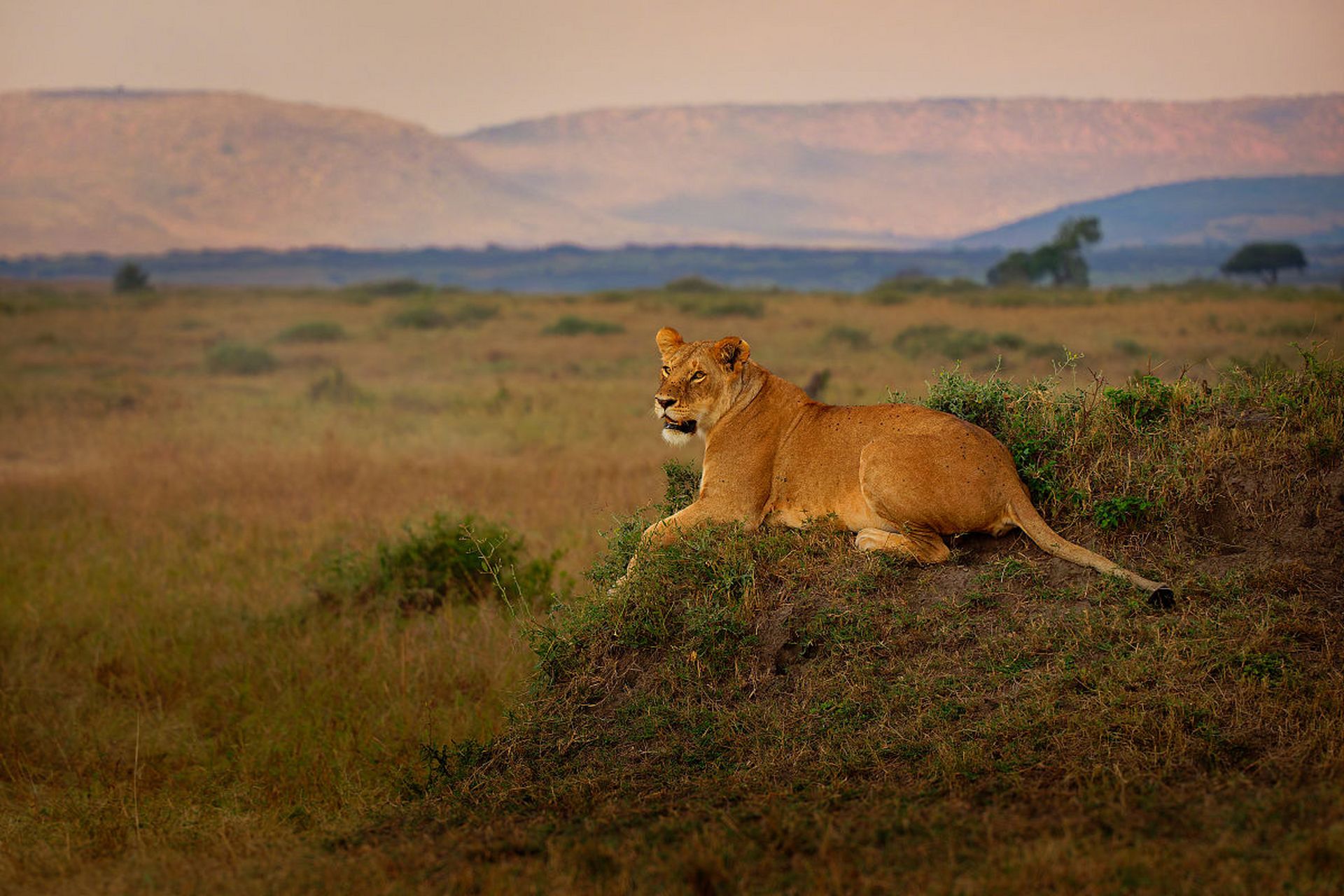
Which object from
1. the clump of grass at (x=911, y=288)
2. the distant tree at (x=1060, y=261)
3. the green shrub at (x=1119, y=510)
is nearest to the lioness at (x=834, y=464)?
the green shrub at (x=1119, y=510)

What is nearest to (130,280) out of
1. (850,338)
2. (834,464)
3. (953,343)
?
(850,338)

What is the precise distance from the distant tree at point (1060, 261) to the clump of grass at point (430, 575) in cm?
6827

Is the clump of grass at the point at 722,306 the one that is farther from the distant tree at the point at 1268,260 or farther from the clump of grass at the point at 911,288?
the distant tree at the point at 1268,260

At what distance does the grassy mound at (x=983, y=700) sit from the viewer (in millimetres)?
4723

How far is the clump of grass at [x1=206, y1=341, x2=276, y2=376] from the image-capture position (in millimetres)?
37844

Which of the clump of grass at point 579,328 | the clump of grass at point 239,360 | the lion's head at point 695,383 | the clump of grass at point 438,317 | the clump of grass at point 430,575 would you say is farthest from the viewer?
the clump of grass at point 438,317

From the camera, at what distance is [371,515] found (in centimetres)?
1583

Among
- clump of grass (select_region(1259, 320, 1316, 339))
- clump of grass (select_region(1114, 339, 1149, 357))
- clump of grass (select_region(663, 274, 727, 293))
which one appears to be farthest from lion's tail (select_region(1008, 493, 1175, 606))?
clump of grass (select_region(663, 274, 727, 293))

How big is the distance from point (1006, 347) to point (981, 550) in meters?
31.4

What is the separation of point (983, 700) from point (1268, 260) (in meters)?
79.0

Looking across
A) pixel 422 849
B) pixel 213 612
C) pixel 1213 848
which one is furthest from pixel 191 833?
pixel 213 612

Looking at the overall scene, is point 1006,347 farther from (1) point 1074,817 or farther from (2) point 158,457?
(1) point 1074,817

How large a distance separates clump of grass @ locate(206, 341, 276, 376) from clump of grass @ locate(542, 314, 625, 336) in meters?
10.2

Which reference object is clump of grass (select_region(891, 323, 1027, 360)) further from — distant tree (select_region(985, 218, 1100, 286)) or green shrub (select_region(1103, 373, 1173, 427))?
distant tree (select_region(985, 218, 1100, 286))
